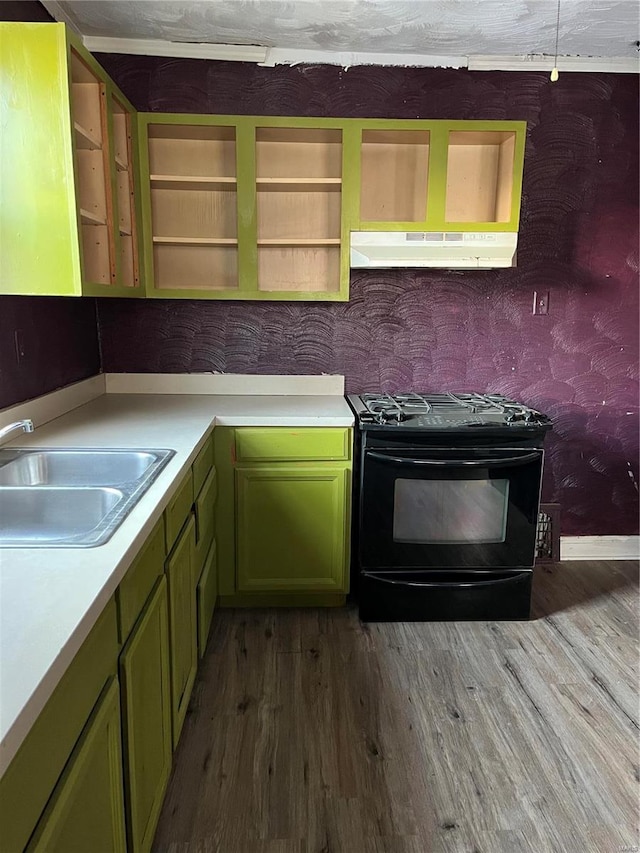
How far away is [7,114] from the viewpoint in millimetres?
1680

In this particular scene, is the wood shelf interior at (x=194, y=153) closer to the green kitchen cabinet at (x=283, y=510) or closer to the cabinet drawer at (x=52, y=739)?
the green kitchen cabinet at (x=283, y=510)

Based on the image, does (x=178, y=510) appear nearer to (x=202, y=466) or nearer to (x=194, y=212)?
(x=202, y=466)

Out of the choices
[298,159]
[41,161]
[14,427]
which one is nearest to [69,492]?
[14,427]

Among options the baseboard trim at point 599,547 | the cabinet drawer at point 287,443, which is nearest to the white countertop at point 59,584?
the cabinet drawer at point 287,443

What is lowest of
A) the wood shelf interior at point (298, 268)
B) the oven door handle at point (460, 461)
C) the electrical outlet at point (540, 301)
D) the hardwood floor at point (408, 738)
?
the hardwood floor at point (408, 738)

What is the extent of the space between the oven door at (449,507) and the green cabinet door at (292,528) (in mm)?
117

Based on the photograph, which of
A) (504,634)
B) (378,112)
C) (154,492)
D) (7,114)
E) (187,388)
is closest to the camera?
(154,492)

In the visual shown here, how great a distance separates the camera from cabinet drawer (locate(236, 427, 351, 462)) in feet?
7.89

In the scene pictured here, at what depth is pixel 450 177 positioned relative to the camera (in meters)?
2.84

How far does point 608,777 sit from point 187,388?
225 cm

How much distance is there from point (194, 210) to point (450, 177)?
1220 mm

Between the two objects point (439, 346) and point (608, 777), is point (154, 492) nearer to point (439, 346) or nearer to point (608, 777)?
point (608, 777)

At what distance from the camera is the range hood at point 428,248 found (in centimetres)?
251

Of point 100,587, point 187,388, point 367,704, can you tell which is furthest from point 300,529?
point 100,587
